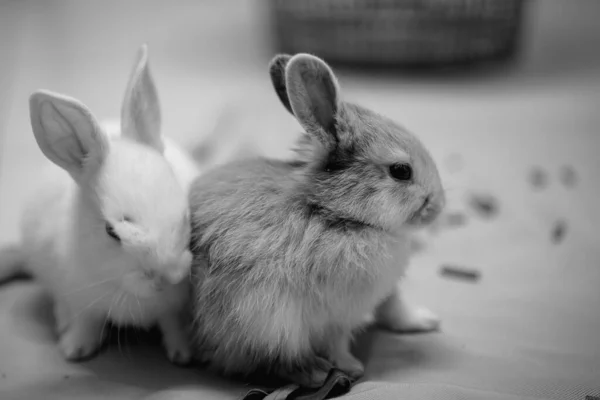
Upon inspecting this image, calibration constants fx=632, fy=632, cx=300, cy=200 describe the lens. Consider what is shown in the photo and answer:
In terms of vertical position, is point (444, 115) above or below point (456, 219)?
above

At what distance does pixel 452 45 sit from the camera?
8.84ft

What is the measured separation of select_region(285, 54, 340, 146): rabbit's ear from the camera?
3.51 feet

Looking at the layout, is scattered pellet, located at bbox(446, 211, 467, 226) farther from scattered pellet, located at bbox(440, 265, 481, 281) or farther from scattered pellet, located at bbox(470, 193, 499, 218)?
scattered pellet, located at bbox(440, 265, 481, 281)

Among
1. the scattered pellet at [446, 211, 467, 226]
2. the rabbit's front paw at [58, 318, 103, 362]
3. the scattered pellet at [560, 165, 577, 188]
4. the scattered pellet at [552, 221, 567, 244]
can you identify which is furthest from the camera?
the scattered pellet at [560, 165, 577, 188]

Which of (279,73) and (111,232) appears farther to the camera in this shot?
(279,73)

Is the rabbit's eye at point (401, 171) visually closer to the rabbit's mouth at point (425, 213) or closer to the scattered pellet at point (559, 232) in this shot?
the rabbit's mouth at point (425, 213)

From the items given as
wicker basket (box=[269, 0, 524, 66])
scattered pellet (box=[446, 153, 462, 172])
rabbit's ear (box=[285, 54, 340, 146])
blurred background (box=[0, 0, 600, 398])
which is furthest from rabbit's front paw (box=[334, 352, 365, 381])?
wicker basket (box=[269, 0, 524, 66])

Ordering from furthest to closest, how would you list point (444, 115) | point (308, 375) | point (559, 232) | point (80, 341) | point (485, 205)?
point (444, 115) → point (485, 205) → point (559, 232) → point (80, 341) → point (308, 375)

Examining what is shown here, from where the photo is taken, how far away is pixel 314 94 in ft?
3.62

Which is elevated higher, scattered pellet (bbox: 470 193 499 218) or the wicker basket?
the wicker basket

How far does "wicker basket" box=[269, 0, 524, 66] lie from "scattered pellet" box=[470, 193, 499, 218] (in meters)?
0.95

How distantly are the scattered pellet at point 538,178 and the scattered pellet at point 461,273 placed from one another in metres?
0.51

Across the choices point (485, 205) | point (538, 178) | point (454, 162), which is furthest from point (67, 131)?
point (538, 178)

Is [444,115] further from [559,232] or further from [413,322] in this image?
[413,322]
